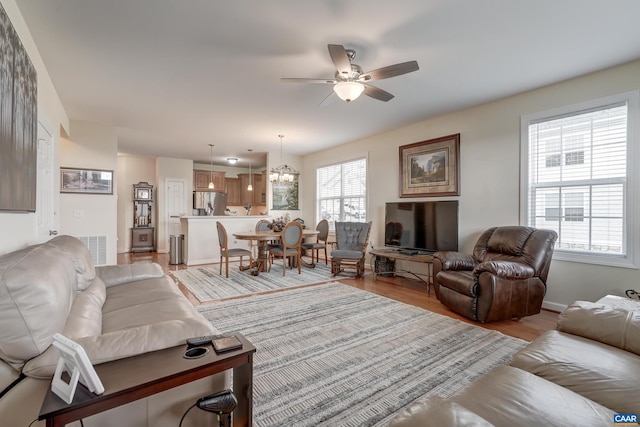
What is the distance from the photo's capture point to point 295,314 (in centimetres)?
312

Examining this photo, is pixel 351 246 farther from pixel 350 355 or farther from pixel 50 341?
pixel 50 341

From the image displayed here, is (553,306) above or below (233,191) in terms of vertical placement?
below

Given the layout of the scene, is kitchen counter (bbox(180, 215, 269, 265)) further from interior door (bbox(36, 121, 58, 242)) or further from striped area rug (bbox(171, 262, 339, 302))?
interior door (bbox(36, 121, 58, 242))

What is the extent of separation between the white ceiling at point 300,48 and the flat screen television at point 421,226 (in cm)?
148

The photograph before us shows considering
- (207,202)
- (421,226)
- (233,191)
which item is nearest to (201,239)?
(207,202)

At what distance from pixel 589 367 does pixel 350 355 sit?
1.46m

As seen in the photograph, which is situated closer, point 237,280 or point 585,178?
point 585,178

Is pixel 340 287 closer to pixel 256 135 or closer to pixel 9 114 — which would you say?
pixel 256 135

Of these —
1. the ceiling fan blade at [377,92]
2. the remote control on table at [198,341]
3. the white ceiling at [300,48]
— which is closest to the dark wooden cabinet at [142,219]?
the white ceiling at [300,48]

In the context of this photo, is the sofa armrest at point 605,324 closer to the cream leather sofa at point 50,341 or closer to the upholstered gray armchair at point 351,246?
the cream leather sofa at point 50,341

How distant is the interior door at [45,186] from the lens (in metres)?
2.93

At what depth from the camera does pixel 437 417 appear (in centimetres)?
83

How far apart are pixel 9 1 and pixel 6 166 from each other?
124cm

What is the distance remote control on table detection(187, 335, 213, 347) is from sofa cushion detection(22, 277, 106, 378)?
0.40 metres
